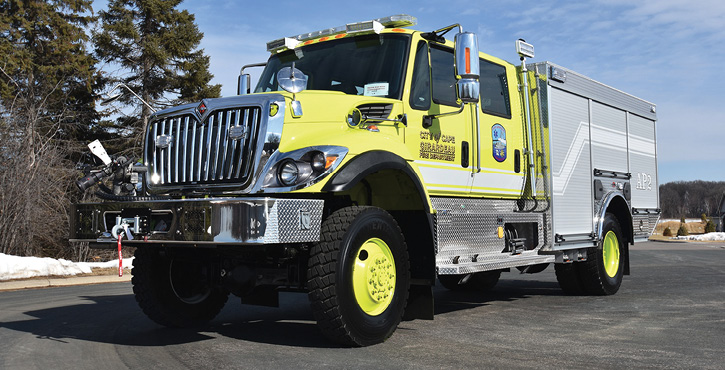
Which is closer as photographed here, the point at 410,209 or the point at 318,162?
the point at 318,162

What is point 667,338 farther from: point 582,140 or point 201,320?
point 201,320

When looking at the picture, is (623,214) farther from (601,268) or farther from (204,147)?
(204,147)

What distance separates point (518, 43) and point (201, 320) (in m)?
5.06

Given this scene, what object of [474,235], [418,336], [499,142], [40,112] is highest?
[40,112]

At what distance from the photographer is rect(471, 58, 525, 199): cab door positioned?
740 centimetres

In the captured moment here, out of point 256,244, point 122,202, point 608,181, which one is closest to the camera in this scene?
point 256,244

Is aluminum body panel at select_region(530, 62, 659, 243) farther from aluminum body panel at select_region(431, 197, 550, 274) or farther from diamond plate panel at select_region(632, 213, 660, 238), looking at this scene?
aluminum body panel at select_region(431, 197, 550, 274)

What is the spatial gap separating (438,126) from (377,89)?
2.41 ft

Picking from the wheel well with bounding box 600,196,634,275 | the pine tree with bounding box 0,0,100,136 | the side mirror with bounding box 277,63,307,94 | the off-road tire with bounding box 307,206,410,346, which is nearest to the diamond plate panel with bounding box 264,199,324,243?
the off-road tire with bounding box 307,206,410,346

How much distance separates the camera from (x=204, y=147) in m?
5.72

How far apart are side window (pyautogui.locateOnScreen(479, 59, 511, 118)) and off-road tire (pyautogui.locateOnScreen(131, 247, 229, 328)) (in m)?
3.57

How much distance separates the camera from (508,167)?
25.9 feet

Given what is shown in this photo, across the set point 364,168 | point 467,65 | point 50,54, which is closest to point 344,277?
point 364,168

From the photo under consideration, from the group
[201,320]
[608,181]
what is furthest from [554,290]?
[201,320]
